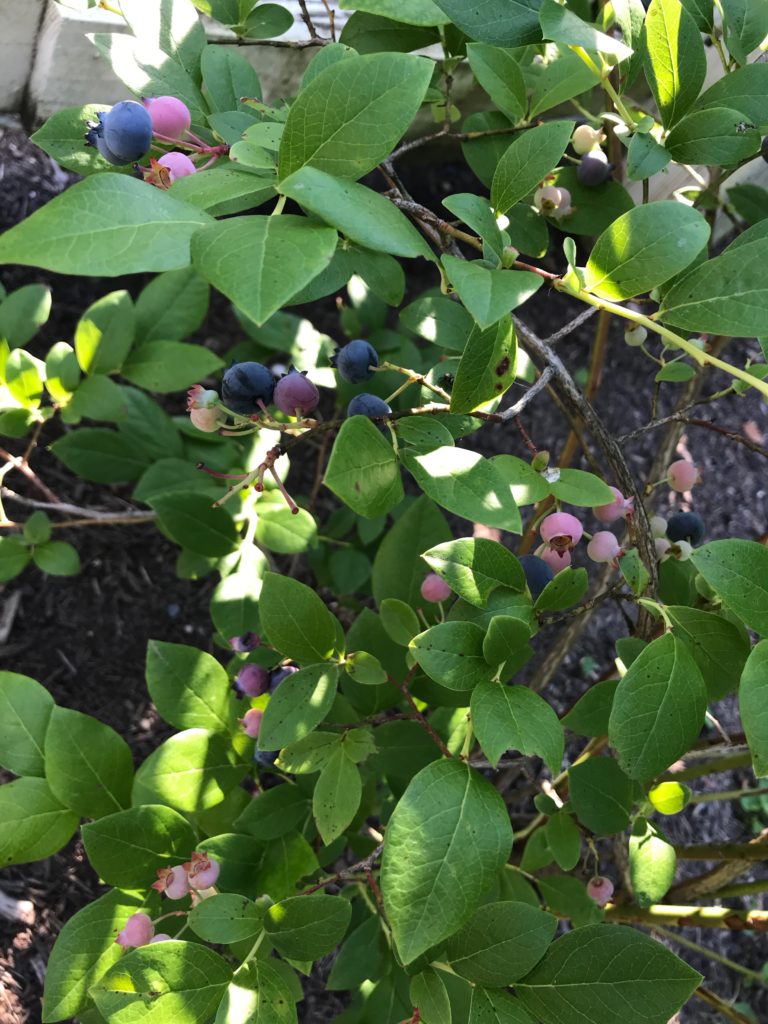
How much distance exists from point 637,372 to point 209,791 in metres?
1.39

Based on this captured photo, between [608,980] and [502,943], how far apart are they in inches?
3.7

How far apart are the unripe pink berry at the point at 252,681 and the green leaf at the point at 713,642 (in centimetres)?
43

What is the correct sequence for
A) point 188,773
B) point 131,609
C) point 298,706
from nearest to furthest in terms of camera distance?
point 298,706, point 188,773, point 131,609

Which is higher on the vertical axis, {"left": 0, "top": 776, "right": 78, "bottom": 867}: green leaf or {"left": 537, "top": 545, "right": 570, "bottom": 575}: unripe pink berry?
{"left": 537, "top": 545, "right": 570, "bottom": 575}: unripe pink berry

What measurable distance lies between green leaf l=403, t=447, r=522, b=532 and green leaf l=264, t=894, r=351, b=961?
1.14ft

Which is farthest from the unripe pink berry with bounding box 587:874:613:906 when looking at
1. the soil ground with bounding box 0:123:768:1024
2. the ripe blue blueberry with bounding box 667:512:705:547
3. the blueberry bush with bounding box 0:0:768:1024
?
the soil ground with bounding box 0:123:768:1024

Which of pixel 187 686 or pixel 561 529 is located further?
pixel 187 686

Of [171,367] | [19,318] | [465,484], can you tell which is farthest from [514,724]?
[19,318]

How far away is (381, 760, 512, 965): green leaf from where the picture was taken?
1.91 ft

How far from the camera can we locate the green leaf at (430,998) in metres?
0.70

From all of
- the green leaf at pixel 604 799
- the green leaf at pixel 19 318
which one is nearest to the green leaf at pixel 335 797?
the green leaf at pixel 604 799

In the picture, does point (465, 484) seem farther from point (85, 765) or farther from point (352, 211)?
point (85, 765)

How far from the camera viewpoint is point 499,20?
67 centimetres

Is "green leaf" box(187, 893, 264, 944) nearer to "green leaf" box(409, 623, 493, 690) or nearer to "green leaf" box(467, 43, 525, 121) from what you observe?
"green leaf" box(409, 623, 493, 690)
